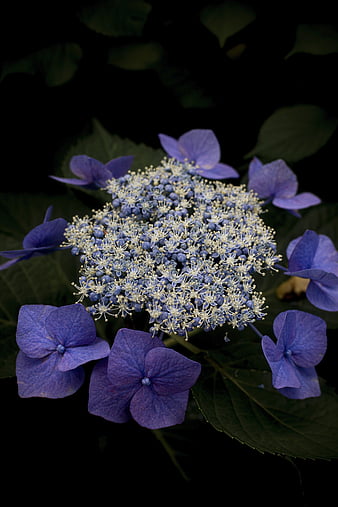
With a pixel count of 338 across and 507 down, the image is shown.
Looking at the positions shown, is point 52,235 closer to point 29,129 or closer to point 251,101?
point 29,129

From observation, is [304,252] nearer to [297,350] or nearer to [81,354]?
[297,350]

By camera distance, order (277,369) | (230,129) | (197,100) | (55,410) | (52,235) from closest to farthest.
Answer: (277,369) < (52,235) < (55,410) < (197,100) < (230,129)

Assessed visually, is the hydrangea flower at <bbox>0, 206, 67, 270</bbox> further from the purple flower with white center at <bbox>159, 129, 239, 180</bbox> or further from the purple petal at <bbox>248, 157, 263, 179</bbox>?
the purple petal at <bbox>248, 157, 263, 179</bbox>

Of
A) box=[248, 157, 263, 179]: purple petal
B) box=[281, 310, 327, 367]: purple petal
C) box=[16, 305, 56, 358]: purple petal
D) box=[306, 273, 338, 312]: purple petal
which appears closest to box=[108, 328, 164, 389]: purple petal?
box=[16, 305, 56, 358]: purple petal

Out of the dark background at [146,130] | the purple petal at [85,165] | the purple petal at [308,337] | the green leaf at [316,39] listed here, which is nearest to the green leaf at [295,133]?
the dark background at [146,130]

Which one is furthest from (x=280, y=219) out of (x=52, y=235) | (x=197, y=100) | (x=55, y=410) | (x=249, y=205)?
(x=55, y=410)

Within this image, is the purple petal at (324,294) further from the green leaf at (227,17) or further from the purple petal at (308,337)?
the green leaf at (227,17)
